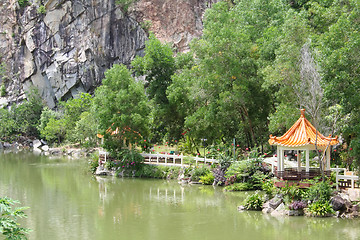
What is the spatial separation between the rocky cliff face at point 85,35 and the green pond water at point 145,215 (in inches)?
1086

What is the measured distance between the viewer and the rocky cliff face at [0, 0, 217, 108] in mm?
47875

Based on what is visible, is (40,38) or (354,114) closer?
(354,114)

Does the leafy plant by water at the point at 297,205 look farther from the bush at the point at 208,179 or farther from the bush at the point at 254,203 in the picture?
the bush at the point at 208,179

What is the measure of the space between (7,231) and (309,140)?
35.3 ft

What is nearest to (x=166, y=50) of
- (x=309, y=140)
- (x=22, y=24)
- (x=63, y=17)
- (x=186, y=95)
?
(x=186, y=95)

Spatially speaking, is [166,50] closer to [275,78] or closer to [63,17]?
[275,78]

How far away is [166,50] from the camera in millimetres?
28484

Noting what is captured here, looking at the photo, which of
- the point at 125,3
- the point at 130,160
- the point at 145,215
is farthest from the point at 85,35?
the point at 145,215

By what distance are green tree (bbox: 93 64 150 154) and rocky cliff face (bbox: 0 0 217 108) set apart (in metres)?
23.6

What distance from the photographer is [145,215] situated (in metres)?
14.6

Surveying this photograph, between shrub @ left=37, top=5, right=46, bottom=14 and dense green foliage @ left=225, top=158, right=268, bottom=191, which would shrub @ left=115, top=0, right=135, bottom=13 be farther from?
dense green foliage @ left=225, top=158, right=268, bottom=191

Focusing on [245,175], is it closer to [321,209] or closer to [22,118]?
[321,209]

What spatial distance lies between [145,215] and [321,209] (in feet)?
19.2

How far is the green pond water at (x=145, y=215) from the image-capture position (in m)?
12.2
